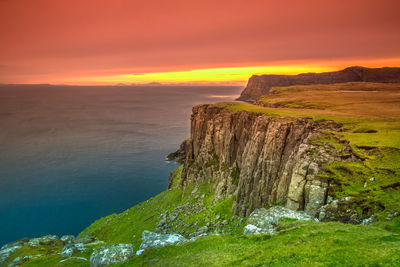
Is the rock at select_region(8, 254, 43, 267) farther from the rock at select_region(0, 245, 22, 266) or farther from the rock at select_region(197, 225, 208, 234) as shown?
the rock at select_region(197, 225, 208, 234)

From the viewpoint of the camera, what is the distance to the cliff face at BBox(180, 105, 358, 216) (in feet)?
105

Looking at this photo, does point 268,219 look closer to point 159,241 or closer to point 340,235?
point 340,235

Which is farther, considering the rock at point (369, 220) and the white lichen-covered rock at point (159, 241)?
the white lichen-covered rock at point (159, 241)

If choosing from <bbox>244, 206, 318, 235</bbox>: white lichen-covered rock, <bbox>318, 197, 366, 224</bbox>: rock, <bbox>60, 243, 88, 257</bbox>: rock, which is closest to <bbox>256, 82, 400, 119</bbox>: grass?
<bbox>318, 197, 366, 224</bbox>: rock

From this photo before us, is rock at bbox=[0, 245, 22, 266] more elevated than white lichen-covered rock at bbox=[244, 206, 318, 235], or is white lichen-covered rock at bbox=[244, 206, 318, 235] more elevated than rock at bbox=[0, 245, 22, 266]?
white lichen-covered rock at bbox=[244, 206, 318, 235]

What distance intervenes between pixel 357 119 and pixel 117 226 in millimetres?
69700

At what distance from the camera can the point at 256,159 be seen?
4906cm

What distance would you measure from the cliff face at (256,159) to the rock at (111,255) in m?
22.0

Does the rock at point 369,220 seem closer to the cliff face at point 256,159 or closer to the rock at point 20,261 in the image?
the cliff face at point 256,159

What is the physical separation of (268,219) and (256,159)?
76.2 feet

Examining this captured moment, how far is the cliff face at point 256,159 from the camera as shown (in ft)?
105

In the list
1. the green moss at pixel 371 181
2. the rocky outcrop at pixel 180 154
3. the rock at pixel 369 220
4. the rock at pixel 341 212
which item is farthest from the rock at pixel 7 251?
the rocky outcrop at pixel 180 154

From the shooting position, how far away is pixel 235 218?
4659 cm

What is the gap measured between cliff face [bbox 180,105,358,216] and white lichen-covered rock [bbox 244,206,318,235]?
265cm
